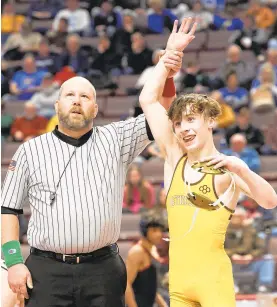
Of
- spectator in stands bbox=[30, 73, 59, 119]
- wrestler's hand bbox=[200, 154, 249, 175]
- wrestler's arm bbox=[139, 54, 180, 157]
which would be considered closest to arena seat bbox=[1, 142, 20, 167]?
spectator in stands bbox=[30, 73, 59, 119]

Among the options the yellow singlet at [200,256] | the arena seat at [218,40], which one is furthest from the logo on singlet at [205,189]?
the arena seat at [218,40]

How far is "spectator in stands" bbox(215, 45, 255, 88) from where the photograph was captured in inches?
415

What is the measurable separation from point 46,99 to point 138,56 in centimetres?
144

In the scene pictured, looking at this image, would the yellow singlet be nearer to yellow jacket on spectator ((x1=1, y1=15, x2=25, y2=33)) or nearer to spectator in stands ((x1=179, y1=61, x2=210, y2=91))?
spectator in stands ((x1=179, y1=61, x2=210, y2=91))

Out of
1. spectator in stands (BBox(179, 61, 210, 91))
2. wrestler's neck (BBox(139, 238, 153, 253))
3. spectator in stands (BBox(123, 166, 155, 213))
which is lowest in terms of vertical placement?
wrestler's neck (BBox(139, 238, 153, 253))

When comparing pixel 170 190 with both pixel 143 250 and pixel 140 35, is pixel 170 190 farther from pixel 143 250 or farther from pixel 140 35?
pixel 140 35

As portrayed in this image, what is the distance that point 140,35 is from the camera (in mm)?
11375

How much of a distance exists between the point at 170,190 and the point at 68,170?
564mm

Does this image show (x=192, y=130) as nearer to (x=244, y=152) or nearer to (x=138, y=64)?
(x=244, y=152)

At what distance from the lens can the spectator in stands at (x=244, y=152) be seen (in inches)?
358

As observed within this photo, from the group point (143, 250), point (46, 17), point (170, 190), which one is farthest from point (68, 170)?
point (46, 17)

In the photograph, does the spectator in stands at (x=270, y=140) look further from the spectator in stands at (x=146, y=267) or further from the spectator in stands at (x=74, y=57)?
the spectator in stands at (x=146, y=267)

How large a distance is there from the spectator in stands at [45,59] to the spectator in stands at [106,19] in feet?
2.87

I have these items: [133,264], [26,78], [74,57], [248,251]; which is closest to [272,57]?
[74,57]
